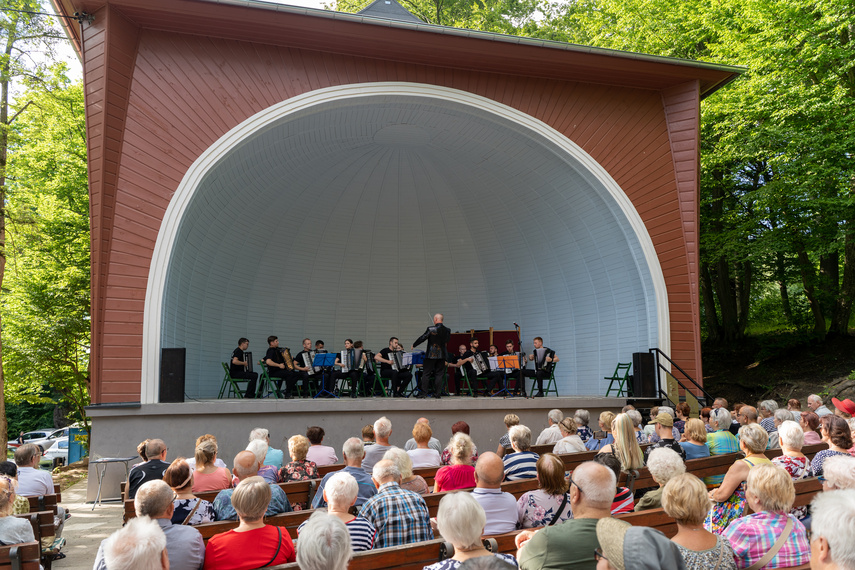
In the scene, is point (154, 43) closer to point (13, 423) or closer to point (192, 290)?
point (192, 290)

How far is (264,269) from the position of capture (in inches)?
567

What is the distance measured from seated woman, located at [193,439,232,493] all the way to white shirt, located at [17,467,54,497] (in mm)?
1513

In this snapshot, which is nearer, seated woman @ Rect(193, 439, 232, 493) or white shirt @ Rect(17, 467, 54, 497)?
seated woman @ Rect(193, 439, 232, 493)

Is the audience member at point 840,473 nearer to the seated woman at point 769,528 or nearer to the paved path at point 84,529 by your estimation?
the seated woman at point 769,528

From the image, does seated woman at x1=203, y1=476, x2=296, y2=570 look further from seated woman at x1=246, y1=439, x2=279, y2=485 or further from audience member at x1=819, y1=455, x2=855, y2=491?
audience member at x1=819, y1=455, x2=855, y2=491

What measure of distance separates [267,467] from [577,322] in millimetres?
9768

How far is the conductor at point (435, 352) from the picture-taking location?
36.0 ft

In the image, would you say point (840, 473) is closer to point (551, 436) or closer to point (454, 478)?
point (454, 478)

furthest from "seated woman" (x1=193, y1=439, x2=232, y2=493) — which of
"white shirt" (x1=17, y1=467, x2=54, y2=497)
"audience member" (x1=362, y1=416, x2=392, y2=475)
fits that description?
"white shirt" (x1=17, y1=467, x2=54, y2=497)

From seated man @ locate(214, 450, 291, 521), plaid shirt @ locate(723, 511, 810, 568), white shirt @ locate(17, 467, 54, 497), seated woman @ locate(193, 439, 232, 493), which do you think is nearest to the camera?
plaid shirt @ locate(723, 511, 810, 568)

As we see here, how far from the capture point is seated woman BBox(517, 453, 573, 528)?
3613mm

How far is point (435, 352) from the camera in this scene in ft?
36.1

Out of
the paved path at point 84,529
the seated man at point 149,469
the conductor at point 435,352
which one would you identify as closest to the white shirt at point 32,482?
the paved path at point 84,529

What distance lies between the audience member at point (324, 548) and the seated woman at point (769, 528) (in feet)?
5.89
